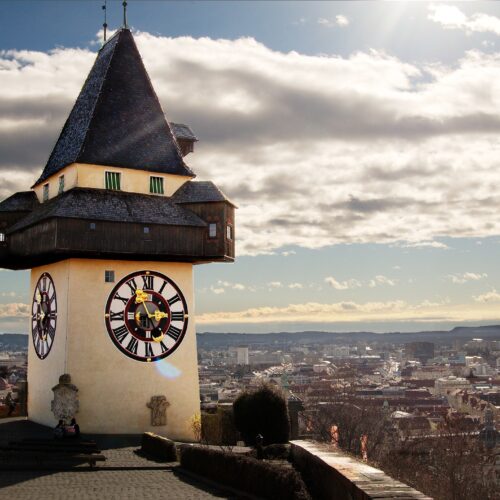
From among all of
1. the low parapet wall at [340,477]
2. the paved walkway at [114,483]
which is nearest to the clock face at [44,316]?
the paved walkway at [114,483]

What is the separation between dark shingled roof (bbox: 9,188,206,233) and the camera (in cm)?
2747

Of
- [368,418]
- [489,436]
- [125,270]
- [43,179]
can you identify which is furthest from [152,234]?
[489,436]

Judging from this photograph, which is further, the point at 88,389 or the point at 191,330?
the point at 191,330

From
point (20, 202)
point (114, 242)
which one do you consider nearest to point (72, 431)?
point (114, 242)

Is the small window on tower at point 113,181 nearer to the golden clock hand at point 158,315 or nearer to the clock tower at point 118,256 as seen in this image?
the clock tower at point 118,256

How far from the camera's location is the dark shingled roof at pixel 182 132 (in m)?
32.5

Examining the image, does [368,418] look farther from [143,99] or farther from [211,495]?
[211,495]

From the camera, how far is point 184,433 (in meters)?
28.4

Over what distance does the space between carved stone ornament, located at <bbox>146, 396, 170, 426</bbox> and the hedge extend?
6533 mm

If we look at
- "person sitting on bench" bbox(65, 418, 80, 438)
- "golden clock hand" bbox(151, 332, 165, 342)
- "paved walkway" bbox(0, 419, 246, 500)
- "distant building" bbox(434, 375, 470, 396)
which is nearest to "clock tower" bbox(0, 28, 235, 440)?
"golden clock hand" bbox(151, 332, 165, 342)

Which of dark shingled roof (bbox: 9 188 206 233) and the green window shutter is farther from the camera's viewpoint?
Answer: the green window shutter

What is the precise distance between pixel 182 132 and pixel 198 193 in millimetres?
3920

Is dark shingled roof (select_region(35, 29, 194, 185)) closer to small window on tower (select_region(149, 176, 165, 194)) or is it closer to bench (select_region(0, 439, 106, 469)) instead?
small window on tower (select_region(149, 176, 165, 194))

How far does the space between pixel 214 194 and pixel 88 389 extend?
7.56 meters
